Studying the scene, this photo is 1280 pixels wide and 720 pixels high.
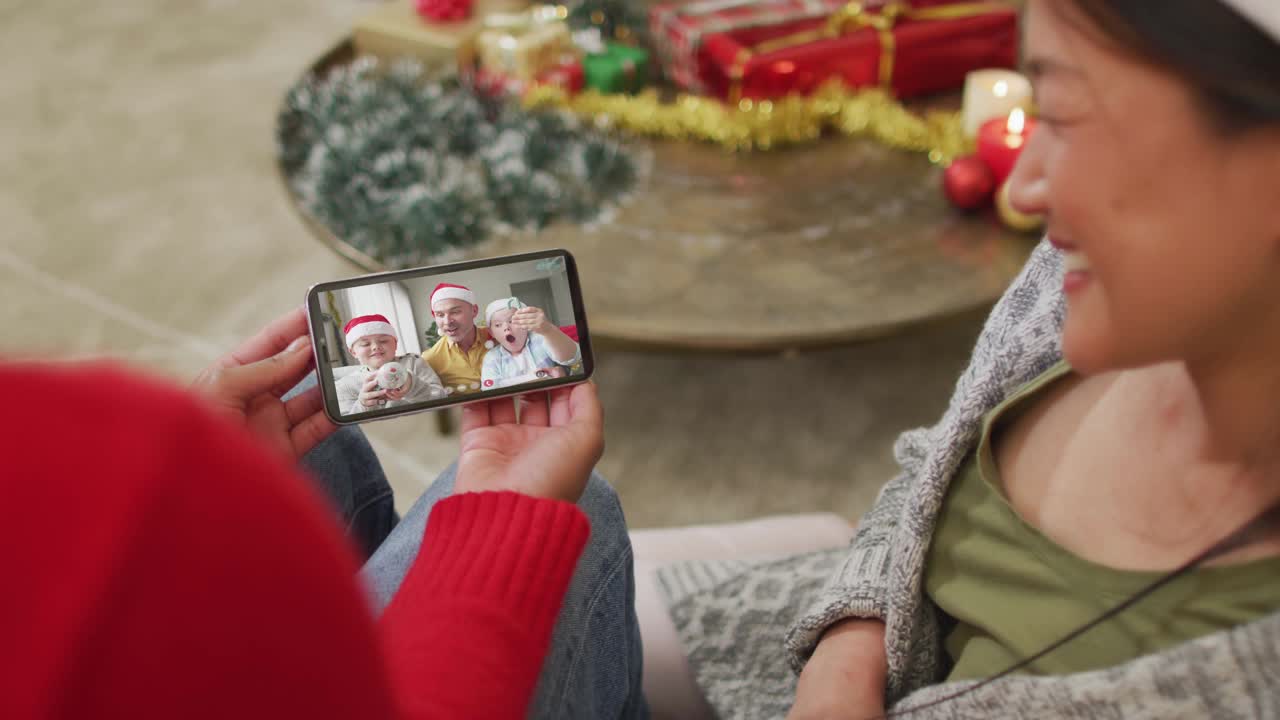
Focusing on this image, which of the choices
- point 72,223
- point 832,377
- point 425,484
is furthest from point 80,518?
point 72,223

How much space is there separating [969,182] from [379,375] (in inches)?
37.1

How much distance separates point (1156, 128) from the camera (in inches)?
19.7

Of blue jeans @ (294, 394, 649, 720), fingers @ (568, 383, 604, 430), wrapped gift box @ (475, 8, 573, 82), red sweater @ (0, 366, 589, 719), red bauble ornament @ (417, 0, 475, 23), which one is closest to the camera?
red sweater @ (0, 366, 589, 719)

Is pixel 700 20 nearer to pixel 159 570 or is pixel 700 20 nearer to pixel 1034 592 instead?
pixel 1034 592

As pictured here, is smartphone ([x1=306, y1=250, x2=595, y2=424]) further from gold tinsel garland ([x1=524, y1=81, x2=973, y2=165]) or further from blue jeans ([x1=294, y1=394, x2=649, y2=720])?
gold tinsel garland ([x1=524, y1=81, x2=973, y2=165])

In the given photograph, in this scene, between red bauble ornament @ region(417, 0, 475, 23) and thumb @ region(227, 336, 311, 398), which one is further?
red bauble ornament @ region(417, 0, 475, 23)

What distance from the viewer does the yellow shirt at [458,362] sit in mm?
939

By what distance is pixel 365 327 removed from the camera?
92cm

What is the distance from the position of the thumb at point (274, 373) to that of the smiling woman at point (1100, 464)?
40cm

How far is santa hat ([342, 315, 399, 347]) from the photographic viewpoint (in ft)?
3.00

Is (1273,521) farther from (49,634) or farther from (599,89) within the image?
(599,89)

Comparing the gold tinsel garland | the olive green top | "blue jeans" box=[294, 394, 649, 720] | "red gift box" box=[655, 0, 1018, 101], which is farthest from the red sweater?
"red gift box" box=[655, 0, 1018, 101]

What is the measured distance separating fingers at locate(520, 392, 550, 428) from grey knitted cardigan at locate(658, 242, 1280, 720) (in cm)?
20

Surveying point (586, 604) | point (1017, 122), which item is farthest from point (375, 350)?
point (1017, 122)
